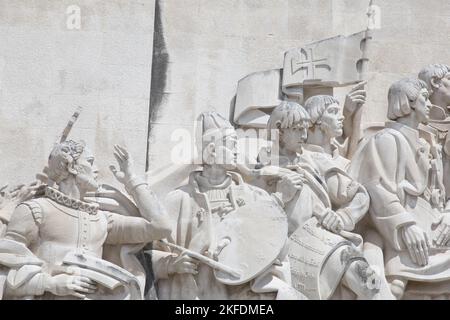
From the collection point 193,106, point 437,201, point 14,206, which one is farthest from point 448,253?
point 14,206

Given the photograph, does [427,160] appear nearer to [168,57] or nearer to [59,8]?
[168,57]

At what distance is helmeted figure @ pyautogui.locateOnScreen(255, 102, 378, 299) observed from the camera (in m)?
8.67

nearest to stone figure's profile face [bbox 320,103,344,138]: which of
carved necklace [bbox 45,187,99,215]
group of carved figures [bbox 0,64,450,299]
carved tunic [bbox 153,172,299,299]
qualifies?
group of carved figures [bbox 0,64,450,299]

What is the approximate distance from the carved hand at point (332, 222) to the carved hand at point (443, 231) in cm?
66

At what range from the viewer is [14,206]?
339 inches

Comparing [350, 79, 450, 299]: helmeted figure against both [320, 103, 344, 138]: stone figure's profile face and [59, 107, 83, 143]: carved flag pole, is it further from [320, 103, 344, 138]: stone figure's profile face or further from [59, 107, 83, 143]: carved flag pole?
[59, 107, 83, 143]: carved flag pole

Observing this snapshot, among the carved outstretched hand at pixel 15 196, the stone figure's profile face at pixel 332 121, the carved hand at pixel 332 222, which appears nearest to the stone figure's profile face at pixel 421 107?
the stone figure's profile face at pixel 332 121

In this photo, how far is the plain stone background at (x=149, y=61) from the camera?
9172mm

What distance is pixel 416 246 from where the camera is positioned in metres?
8.98

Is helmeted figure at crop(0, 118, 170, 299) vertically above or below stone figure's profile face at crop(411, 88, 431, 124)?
Result: below

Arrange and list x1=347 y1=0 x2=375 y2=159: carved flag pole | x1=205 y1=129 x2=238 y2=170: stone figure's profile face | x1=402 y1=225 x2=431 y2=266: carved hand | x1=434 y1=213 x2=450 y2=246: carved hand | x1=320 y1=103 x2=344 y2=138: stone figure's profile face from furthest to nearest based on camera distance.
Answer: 1. x1=347 y1=0 x2=375 y2=159: carved flag pole
2. x1=320 y1=103 x2=344 y2=138: stone figure's profile face
3. x1=434 y1=213 x2=450 y2=246: carved hand
4. x1=402 y1=225 x2=431 y2=266: carved hand
5. x1=205 y1=129 x2=238 y2=170: stone figure's profile face

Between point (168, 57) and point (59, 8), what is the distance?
2.60 ft

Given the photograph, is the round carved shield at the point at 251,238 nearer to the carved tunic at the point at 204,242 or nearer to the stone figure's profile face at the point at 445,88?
the carved tunic at the point at 204,242

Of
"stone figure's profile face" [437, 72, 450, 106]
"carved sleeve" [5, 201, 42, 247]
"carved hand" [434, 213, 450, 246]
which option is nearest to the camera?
"carved sleeve" [5, 201, 42, 247]
